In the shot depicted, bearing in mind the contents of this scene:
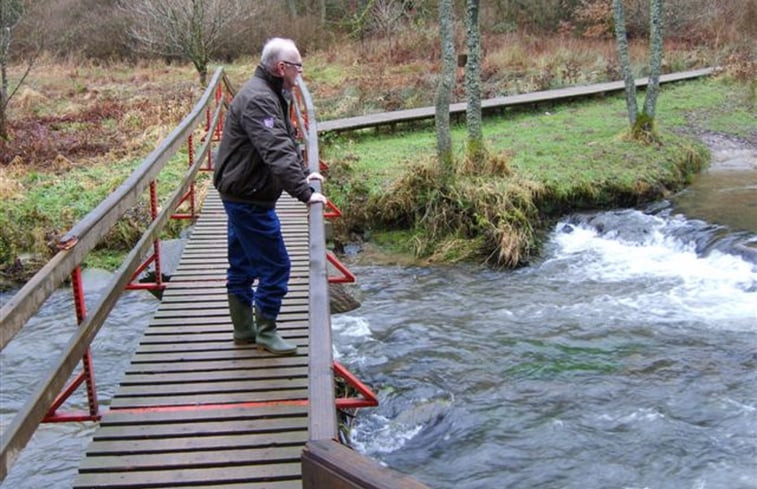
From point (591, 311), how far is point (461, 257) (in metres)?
2.55

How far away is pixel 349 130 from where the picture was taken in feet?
56.0

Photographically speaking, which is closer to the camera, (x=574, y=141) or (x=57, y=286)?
(x=57, y=286)

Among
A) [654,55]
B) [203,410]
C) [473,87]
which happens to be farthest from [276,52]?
[654,55]

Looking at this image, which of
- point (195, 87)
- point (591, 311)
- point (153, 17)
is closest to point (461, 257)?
point (591, 311)

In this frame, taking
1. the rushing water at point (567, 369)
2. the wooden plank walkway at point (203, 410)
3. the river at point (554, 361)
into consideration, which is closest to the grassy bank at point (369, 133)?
the river at point (554, 361)

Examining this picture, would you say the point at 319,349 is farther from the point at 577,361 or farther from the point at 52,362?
the point at 577,361

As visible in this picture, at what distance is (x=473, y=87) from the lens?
13.1 meters

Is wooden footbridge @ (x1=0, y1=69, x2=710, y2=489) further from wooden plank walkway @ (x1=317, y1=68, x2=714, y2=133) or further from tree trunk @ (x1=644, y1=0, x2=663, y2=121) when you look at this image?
tree trunk @ (x1=644, y1=0, x2=663, y2=121)

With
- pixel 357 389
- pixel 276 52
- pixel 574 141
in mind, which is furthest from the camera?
pixel 574 141

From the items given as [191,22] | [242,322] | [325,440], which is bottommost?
[242,322]

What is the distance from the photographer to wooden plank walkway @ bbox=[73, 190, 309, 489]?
403 cm

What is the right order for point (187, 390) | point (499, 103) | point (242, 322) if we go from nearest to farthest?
point (187, 390) < point (242, 322) < point (499, 103)

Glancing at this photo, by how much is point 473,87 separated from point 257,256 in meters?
8.79

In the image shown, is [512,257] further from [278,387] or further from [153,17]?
[153,17]
